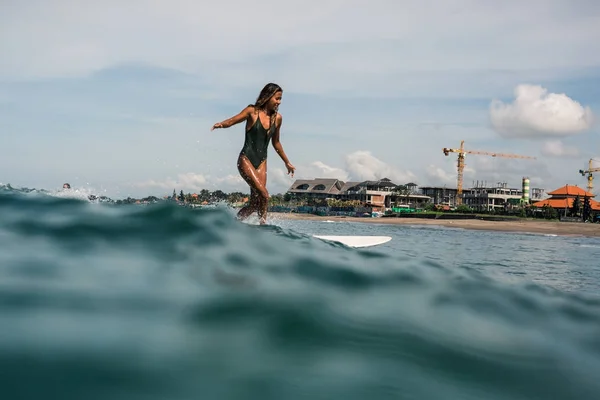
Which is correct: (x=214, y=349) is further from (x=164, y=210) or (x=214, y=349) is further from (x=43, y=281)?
(x=164, y=210)

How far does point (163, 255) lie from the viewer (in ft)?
10.9

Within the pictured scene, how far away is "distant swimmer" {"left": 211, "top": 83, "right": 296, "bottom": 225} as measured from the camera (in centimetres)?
706

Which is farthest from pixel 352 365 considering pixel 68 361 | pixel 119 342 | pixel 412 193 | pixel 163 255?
pixel 412 193

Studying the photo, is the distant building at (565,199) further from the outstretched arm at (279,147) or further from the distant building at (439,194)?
the outstretched arm at (279,147)

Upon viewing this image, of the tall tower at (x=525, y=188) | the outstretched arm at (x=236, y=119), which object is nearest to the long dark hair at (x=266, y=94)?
the outstretched arm at (x=236, y=119)

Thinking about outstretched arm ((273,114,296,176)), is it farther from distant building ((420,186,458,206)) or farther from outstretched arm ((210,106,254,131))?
distant building ((420,186,458,206))

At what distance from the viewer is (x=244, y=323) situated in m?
2.46

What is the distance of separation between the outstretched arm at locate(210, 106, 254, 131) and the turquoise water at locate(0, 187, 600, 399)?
9.79 ft

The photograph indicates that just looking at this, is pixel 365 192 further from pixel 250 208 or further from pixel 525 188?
pixel 250 208

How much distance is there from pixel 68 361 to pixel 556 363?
2.28m

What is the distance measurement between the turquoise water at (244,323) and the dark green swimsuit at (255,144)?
10.6ft

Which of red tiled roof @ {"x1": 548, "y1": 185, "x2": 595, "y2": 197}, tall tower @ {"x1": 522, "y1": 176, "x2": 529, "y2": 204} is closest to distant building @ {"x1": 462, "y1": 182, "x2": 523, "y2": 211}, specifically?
tall tower @ {"x1": 522, "y1": 176, "x2": 529, "y2": 204}

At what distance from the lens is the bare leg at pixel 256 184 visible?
7.15m

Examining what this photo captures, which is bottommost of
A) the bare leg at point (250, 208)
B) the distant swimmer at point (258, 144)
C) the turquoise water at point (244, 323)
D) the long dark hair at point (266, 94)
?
the turquoise water at point (244, 323)
